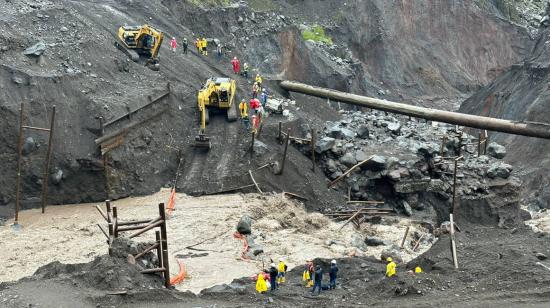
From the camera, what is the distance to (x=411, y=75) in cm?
5434

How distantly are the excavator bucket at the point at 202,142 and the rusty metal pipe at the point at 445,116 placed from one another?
369 inches

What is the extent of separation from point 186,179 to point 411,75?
3230 centimetres

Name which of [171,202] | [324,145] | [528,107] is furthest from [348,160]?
[528,107]

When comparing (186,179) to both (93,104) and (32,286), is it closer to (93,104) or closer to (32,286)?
(93,104)

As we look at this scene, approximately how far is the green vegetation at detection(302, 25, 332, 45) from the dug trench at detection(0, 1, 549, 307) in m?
11.5

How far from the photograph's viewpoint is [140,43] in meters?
29.9

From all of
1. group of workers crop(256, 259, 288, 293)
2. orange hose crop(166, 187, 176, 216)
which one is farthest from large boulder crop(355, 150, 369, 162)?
group of workers crop(256, 259, 288, 293)

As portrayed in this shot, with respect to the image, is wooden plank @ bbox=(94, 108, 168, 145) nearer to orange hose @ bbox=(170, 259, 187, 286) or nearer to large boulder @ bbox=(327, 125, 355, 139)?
large boulder @ bbox=(327, 125, 355, 139)

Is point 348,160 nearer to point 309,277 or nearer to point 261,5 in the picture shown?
point 309,277

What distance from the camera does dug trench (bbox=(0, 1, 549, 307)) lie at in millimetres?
14625

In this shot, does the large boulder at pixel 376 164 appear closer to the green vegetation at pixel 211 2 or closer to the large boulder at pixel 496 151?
the large boulder at pixel 496 151

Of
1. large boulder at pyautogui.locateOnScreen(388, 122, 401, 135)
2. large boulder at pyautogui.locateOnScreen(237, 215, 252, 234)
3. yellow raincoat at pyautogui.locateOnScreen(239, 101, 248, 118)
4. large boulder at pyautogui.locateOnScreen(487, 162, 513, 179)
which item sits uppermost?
yellow raincoat at pyautogui.locateOnScreen(239, 101, 248, 118)

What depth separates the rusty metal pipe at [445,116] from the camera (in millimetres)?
27656

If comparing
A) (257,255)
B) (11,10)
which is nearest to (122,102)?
→ (11,10)
